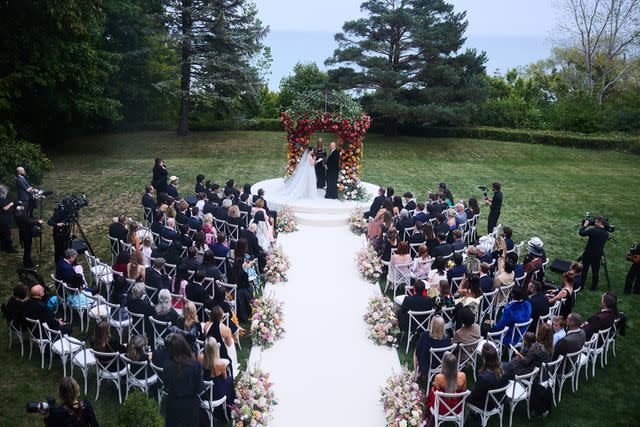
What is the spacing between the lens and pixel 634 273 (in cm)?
1169

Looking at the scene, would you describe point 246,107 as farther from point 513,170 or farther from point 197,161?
point 513,170

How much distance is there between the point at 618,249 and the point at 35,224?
1523 centimetres

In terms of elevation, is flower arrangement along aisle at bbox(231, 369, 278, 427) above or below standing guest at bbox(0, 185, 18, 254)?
below

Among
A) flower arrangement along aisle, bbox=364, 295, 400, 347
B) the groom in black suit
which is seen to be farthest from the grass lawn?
the groom in black suit

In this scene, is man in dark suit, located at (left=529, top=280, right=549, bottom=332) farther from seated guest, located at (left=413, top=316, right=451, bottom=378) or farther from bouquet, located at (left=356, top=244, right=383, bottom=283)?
bouquet, located at (left=356, top=244, right=383, bottom=283)

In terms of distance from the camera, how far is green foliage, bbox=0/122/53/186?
15211mm

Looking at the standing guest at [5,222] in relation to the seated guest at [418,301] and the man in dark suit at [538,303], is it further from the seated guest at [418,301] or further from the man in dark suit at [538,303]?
the man in dark suit at [538,303]

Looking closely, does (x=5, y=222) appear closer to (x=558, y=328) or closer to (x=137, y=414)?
(x=137, y=414)

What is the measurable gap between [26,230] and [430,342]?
9.31 metres

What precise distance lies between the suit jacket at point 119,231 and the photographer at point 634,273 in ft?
36.3

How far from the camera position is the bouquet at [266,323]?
877 cm

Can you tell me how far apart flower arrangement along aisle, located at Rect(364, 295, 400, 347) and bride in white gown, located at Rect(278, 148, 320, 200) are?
290 inches

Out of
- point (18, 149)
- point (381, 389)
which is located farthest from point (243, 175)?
point (381, 389)

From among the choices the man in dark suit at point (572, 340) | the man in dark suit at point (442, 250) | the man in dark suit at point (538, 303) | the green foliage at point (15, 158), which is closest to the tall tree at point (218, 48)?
the green foliage at point (15, 158)
